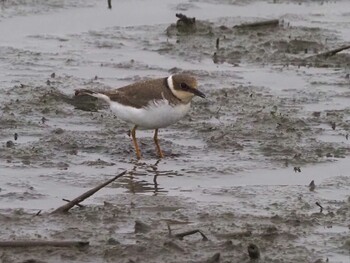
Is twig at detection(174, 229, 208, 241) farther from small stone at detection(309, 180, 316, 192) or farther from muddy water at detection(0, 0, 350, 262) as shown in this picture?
small stone at detection(309, 180, 316, 192)

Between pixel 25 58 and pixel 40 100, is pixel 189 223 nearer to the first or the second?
pixel 40 100

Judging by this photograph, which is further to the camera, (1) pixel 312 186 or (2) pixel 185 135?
(2) pixel 185 135

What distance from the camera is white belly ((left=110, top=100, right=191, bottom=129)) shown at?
10.8 m

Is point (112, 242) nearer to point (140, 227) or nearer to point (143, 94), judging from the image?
point (140, 227)

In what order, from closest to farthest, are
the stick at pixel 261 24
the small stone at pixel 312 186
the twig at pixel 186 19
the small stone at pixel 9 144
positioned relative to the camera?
the small stone at pixel 312 186
the small stone at pixel 9 144
the twig at pixel 186 19
the stick at pixel 261 24

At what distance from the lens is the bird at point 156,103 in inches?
427

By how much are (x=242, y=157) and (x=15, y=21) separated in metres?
6.18

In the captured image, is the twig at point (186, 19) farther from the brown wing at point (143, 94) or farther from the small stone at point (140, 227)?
the small stone at point (140, 227)

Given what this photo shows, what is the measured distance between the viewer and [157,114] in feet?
35.6

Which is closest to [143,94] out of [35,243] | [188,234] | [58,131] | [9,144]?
[58,131]

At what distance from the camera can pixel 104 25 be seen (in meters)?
16.3

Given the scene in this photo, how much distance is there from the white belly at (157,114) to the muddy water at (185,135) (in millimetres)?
348

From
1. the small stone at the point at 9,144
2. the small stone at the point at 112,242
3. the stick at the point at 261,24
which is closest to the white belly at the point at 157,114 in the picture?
the small stone at the point at 9,144

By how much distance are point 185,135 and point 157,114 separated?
89 cm
